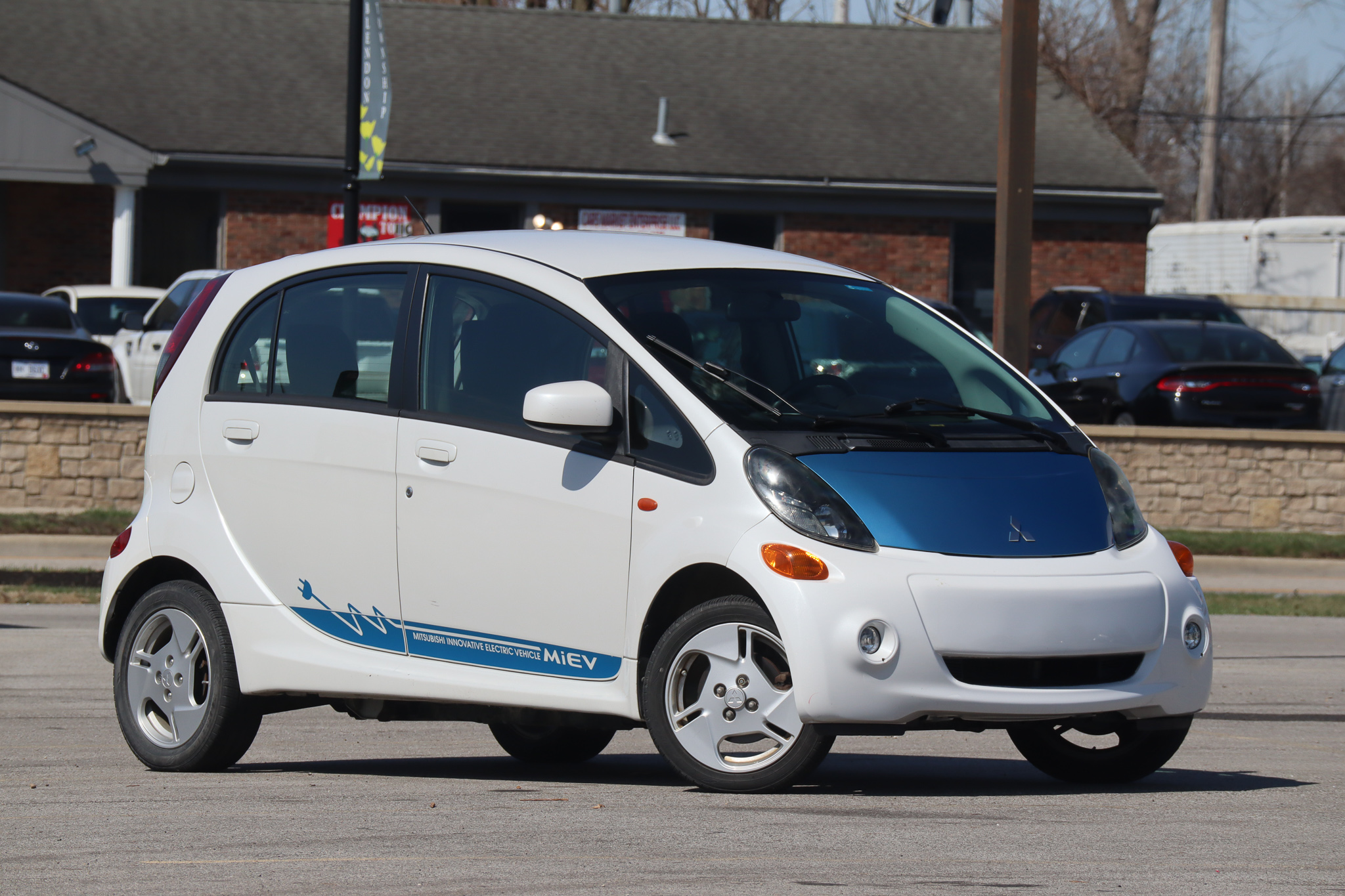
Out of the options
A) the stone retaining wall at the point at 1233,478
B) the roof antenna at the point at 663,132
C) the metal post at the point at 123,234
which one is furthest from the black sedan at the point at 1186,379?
the metal post at the point at 123,234

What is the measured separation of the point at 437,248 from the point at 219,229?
24.4 metres

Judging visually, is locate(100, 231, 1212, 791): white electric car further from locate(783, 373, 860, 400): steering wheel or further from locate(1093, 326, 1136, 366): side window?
locate(1093, 326, 1136, 366): side window

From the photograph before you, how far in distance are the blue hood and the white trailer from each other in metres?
24.2

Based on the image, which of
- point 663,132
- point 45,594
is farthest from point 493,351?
point 663,132

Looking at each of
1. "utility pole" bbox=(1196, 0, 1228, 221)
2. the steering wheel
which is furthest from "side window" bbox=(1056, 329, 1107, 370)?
"utility pole" bbox=(1196, 0, 1228, 221)

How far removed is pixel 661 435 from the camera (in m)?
5.79

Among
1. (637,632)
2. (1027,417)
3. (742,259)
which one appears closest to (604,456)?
(637,632)

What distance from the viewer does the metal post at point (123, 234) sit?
1136 inches

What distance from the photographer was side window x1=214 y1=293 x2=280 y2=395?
679 centimetres

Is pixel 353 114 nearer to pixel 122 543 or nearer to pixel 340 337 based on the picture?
pixel 122 543

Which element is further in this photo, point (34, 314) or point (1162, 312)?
point (1162, 312)

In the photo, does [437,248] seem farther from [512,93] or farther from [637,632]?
[512,93]

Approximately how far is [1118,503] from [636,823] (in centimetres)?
187

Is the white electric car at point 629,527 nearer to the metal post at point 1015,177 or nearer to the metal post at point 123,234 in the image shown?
the metal post at point 1015,177
